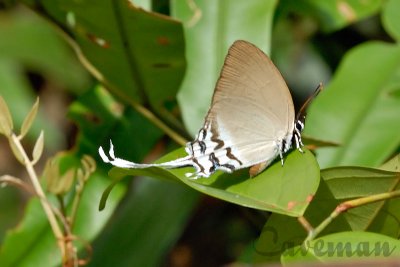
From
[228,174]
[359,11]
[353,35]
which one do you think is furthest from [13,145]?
[353,35]

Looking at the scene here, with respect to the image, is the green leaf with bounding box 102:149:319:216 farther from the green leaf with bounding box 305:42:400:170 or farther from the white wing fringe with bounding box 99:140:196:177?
the green leaf with bounding box 305:42:400:170

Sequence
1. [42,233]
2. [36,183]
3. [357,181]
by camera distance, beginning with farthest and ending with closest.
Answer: [42,233] → [36,183] → [357,181]

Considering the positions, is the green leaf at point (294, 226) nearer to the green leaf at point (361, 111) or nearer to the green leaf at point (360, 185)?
the green leaf at point (360, 185)

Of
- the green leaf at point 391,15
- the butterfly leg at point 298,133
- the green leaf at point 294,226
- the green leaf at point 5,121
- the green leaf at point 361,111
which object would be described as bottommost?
the green leaf at point 361,111

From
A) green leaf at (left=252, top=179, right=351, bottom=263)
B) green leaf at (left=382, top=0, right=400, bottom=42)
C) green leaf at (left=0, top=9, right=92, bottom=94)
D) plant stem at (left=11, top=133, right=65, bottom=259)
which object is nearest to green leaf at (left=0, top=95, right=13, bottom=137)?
plant stem at (left=11, top=133, right=65, bottom=259)

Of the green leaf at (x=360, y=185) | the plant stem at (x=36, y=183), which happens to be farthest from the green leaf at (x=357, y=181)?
the plant stem at (x=36, y=183)

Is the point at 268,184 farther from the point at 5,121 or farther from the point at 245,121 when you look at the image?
the point at 5,121

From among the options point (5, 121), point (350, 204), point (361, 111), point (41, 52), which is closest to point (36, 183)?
point (5, 121)
